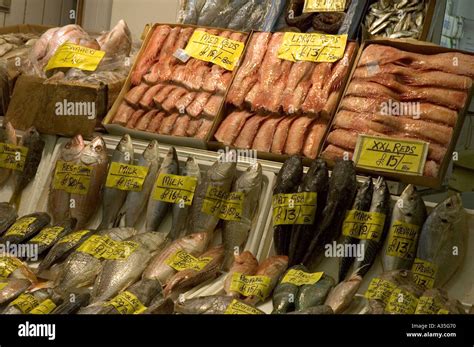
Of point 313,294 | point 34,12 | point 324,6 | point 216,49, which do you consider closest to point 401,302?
point 313,294

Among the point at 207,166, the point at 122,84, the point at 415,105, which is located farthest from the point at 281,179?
the point at 122,84

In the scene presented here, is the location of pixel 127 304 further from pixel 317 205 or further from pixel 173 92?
pixel 173 92

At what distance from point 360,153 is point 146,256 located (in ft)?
3.38

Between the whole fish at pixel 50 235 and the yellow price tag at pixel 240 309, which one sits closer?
the yellow price tag at pixel 240 309

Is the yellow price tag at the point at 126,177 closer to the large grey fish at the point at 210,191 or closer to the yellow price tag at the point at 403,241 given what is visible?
the large grey fish at the point at 210,191

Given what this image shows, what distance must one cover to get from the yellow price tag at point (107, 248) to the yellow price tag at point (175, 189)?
321 mm

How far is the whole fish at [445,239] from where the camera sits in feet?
9.94

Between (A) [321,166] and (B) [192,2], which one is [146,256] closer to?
(A) [321,166]

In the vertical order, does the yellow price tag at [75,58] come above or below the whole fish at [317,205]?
above

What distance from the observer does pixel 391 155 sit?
131 inches

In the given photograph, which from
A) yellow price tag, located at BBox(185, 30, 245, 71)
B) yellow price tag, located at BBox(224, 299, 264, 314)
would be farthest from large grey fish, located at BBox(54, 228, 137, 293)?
yellow price tag, located at BBox(185, 30, 245, 71)

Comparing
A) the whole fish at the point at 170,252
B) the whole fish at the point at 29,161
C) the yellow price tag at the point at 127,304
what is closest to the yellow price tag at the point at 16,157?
the whole fish at the point at 29,161

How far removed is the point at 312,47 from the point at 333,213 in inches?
45.2

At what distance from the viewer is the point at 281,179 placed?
10.9ft
